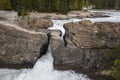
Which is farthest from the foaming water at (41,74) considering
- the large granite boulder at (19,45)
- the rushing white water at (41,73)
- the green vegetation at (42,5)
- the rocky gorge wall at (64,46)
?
the green vegetation at (42,5)

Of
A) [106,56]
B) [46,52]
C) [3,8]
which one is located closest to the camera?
[106,56]

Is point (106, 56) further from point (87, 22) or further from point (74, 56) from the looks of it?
point (87, 22)

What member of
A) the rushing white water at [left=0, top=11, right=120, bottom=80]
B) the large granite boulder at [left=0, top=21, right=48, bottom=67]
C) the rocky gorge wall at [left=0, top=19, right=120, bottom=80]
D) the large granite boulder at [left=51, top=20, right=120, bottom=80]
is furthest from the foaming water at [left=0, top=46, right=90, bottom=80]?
the large granite boulder at [left=0, top=21, right=48, bottom=67]

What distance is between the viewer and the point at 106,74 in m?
17.8

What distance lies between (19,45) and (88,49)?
573 cm

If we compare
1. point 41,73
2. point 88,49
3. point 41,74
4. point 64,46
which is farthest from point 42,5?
point 41,74

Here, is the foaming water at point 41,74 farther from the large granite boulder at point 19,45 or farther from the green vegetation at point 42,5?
the green vegetation at point 42,5

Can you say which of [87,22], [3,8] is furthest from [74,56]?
[3,8]

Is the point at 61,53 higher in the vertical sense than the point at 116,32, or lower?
lower

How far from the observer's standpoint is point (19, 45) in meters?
20.2

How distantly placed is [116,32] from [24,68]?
8256 millimetres

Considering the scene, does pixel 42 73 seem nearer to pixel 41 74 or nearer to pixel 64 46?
pixel 41 74

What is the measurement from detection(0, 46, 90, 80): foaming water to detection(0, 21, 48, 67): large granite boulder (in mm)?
839

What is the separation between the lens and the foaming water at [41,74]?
1798cm
